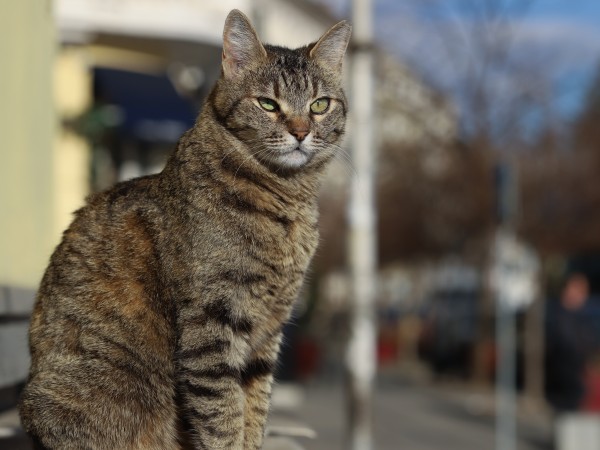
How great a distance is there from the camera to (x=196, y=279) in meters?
4.06

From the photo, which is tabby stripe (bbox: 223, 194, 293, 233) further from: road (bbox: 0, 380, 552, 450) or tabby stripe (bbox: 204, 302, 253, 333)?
road (bbox: 0, 380, 552, 450)

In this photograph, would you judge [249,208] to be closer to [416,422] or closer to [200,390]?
[200,390]

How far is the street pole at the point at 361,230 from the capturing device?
11.8 meters

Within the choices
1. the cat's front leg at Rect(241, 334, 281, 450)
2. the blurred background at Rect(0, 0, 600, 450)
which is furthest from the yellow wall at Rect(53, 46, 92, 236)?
the cat's front leg at Rect(241, 334, 281, 450)

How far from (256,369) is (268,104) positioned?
104cm

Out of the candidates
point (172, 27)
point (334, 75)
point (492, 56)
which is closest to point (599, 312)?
point (492, 56)

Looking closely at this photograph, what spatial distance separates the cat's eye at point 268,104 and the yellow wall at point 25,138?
208 centimetres

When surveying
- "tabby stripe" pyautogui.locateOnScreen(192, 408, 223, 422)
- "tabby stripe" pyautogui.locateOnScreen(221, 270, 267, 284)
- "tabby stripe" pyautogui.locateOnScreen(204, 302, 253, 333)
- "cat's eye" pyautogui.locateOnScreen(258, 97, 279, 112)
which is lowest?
"tabby stripe" pyautogui.locateOnScreen(192, 408, 223, 422)

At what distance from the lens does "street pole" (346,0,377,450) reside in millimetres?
11836

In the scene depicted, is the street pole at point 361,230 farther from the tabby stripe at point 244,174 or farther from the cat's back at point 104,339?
the cat's back at point 104,339

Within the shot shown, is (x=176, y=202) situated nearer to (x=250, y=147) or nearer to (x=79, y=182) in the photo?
(x=250, y=147)

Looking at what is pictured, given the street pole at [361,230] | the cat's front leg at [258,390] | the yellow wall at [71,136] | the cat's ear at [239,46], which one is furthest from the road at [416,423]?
the cat's ear at [239,46]

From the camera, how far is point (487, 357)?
82.6ft

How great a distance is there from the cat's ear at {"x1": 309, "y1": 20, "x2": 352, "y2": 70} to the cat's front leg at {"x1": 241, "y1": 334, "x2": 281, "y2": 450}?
1.18 metres
